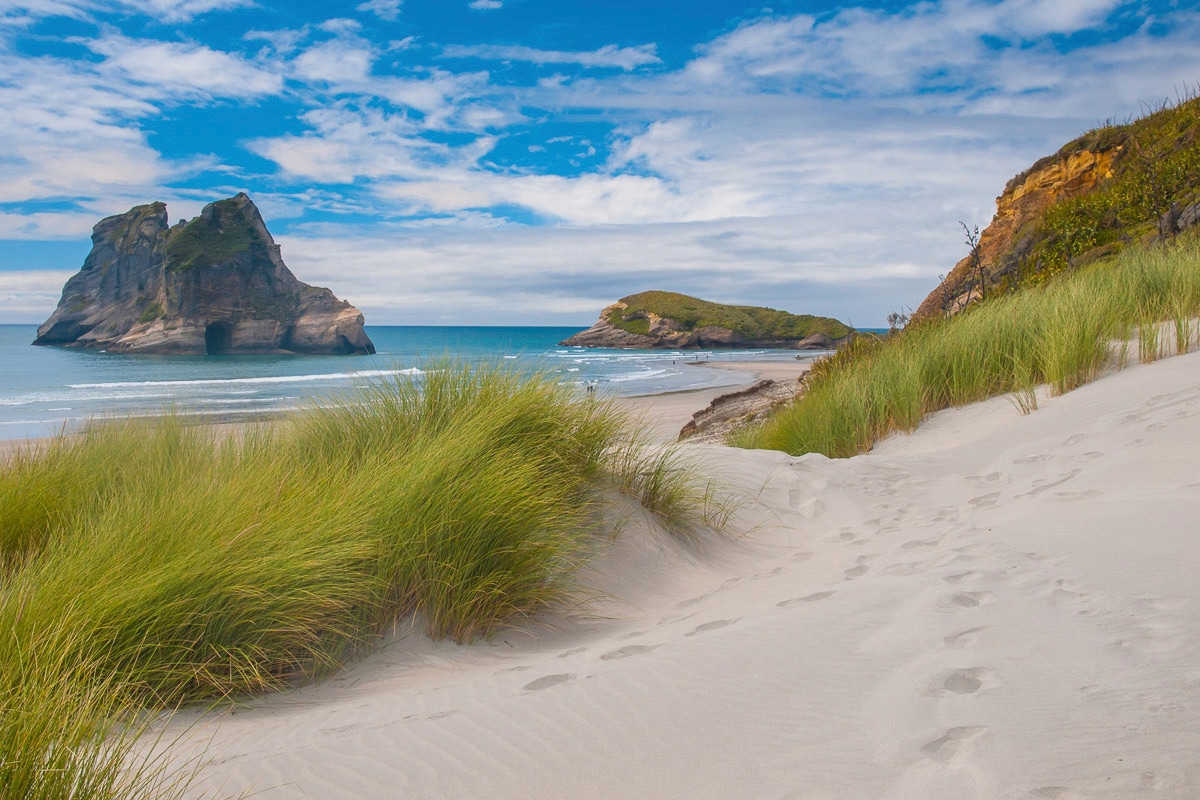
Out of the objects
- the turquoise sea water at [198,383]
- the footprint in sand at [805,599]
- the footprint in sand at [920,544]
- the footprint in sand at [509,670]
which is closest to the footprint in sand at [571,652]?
the footprint in sand at [509,670]

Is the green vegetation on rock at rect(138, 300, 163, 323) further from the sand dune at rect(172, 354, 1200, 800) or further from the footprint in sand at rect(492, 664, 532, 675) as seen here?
the footprint in sand at rect(492, 664, 532, 675)

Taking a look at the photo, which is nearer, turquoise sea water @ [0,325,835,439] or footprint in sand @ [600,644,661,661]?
footprint in sand @ [600,644,661,661]

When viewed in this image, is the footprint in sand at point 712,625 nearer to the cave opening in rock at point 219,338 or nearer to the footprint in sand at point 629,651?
the footprint in sand at point 629,651

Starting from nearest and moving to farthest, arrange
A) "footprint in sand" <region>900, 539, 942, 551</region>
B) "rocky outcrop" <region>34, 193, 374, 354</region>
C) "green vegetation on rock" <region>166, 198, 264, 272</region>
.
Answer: "footprint in sand" <region>900, 539, 942, 551</region> → "rocky outcrop" <region>34, 193, 374, 354</region> → "green vegetation on rock" <region>166, 198, 264, 272</region>

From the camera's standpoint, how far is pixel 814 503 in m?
6.00

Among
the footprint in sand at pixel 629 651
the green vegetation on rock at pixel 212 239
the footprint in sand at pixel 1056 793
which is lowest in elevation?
the footprint in sand at pixel 629 651

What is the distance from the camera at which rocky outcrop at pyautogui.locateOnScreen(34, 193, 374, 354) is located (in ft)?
218

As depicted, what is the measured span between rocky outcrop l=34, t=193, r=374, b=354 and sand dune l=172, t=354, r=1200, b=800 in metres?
71.7

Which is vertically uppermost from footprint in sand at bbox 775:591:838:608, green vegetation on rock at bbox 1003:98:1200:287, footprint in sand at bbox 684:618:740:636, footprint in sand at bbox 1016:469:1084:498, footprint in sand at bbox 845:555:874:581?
green vegetation on rock at bbox 1003:98:1200:287

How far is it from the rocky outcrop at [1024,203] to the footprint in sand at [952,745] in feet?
53.1

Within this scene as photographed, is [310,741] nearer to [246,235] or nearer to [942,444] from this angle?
[942,444]

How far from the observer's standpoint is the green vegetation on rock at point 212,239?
66688 millimetres

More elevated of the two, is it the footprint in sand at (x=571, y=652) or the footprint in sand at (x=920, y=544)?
the footprint in sand at (x=920, y=544)

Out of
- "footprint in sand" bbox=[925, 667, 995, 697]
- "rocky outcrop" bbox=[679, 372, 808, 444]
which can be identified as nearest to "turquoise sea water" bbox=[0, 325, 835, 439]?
"rocky outcrop" bbox=[679, 372, 808, 444]
